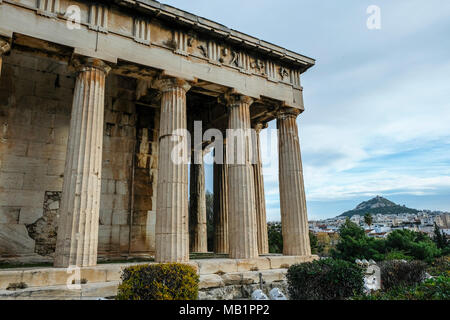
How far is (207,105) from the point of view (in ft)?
68.3

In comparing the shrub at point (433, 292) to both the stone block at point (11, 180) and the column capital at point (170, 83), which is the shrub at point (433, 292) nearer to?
the column capital at point (170, 83)

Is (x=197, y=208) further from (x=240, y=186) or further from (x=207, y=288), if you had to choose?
(x=207, y=288)

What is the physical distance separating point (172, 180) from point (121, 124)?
5900 millimetres

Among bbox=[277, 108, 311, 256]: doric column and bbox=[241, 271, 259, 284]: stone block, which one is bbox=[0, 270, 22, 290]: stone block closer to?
bbox=[241, 271, 259, 284]: stone block

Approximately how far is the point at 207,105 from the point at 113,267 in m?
12.8

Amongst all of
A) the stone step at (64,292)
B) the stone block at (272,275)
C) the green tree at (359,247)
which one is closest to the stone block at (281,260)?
the stone block at (272,275)

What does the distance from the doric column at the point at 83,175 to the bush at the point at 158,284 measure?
3.02m

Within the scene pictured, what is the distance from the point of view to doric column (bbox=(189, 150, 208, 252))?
20.0 m

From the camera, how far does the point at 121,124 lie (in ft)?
54.8

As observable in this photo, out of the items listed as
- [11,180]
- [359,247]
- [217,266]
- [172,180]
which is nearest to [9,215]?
[11,180]

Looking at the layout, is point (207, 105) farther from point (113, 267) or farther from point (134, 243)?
point (113, 267)
